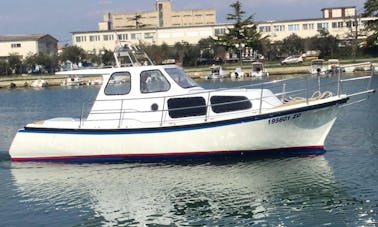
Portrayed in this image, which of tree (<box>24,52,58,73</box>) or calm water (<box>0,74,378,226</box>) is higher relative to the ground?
tree (<box>24,52,58,73</box>)

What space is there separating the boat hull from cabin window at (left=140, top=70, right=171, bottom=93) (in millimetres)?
1636

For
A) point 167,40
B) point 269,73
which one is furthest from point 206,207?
point 167,40

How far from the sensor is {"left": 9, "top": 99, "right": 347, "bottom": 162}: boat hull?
18.5m

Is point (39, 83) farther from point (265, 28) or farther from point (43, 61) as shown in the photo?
point (265, 28)

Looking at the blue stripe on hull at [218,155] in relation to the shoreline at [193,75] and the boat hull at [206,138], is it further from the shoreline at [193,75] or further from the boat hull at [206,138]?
the shoreline at [193,75]

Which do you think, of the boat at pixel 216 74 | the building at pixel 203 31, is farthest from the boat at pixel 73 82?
the building at pixel 203 31

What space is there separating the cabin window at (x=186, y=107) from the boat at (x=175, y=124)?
0.03 m

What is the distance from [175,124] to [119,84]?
Answer: 9.36 ft

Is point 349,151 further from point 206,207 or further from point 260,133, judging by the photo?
point 206,207

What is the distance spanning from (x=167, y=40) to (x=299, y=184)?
11508cm

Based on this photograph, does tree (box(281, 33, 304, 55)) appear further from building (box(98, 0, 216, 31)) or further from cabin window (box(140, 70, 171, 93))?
cabin window (box(140, 70, 171, 93))

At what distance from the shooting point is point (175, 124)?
61.6 ft

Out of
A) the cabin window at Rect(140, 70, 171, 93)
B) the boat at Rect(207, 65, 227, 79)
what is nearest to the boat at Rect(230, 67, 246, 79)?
the boat at Rect(207, 65, 227, 79)

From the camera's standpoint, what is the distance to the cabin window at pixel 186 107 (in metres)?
19.2
